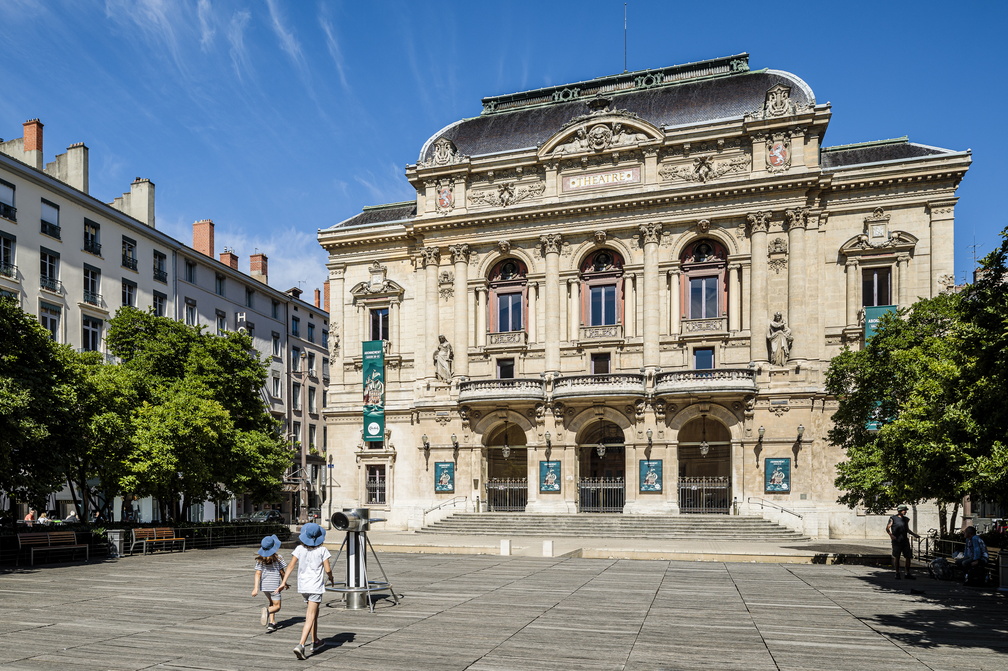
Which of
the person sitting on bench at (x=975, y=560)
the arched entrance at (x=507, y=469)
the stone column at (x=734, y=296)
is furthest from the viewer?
the arched entrance at (x=507, y=469)

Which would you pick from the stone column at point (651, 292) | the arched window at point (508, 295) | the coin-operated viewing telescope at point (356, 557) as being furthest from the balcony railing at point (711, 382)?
the coin-operated viewing telescope at point (356, 557)

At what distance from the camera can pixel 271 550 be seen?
15.2m

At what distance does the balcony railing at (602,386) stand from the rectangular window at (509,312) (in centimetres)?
606

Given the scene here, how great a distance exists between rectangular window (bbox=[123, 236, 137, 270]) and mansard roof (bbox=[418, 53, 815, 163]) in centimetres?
1955

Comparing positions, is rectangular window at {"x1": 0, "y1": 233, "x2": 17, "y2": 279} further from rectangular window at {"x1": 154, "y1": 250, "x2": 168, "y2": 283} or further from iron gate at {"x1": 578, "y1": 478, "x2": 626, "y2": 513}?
iron gate at {"x1": 578, "y1": 478, "x2": 626, "y2": 513}

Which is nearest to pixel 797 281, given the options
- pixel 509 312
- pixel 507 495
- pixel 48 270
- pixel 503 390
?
pixel 509 312

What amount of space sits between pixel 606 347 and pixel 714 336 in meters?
6.09

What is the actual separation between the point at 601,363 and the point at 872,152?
63.3ft

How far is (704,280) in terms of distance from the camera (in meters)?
47.7

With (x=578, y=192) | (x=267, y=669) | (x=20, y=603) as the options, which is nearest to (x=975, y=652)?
(x=267, y=669)

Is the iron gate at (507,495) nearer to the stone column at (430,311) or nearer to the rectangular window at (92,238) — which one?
the stone column at (430,311)

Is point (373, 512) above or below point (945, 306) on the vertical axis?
below

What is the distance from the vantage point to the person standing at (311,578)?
1330 cm

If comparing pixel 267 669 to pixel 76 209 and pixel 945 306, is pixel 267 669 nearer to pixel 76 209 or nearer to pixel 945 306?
pixel 945 306
